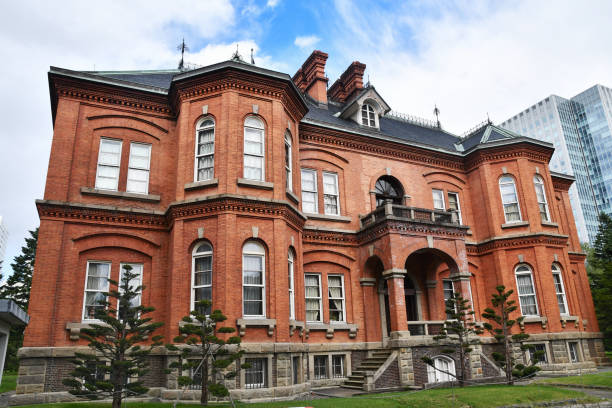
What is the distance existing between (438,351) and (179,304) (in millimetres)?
9781

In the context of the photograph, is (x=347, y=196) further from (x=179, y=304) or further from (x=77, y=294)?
(x=77, y=294)

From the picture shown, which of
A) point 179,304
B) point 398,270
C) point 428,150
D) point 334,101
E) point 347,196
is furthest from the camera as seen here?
point 334,101

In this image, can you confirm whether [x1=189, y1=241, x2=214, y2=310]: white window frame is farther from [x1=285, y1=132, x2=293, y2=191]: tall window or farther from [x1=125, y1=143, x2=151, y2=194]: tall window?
[x1=285, y1=132, x2=293, y2=191]: tall window

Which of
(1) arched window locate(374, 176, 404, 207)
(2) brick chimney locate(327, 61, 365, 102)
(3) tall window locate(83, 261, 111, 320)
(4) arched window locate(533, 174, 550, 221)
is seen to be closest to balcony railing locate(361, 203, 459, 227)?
(1) arched window locate(374, 176, 404, 207)

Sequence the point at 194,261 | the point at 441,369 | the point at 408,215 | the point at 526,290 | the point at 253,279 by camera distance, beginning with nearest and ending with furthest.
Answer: the point at 253,279
the point at 194,261
the point at 441,369
the point at 408,215
the point at 526,290

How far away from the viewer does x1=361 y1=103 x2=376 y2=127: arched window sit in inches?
889

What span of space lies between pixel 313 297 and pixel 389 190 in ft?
22.7

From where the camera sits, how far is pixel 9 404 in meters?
12.4

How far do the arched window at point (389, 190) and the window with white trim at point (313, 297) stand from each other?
524 cm

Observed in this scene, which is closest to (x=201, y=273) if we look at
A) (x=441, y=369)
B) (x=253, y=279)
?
(x=253, y=279)

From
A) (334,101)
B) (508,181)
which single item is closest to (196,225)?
(334,101)

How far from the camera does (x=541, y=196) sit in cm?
2255

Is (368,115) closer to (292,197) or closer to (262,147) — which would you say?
(292,197)

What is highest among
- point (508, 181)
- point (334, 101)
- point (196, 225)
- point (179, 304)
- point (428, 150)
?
point (334, 101)
